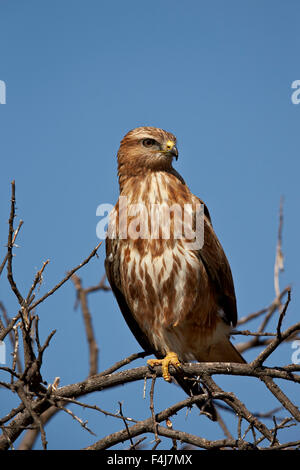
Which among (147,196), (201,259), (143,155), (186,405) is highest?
(143,155)

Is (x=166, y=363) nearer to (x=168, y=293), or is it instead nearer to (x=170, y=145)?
(x=168, y=293)

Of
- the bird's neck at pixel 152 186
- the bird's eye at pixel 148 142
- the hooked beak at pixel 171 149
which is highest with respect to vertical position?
the bird's eye at pixel 148 142

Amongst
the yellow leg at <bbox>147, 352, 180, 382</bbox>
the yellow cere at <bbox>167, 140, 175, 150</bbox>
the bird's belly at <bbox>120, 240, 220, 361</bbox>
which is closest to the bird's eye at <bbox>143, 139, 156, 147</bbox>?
the yellow cere at <bbox>167, 140, 175, 150</bbox>

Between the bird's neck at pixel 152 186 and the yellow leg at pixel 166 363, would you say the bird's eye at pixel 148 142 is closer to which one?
the bird's neck at pixel 152 186

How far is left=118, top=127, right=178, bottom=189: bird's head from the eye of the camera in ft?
18.6

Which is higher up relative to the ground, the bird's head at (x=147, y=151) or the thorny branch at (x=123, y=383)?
the bird's head at (x=147, y=151)

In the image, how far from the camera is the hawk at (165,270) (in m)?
5.19

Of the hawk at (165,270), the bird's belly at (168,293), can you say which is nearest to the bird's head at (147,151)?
the hawk at (165,270)

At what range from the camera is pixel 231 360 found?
18.5 feet

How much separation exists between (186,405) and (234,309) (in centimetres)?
160

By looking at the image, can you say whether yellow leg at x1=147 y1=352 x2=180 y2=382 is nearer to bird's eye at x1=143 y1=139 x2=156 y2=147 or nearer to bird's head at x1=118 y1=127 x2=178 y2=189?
bird's head at x1=118 y1=127 x2=178 y2=189

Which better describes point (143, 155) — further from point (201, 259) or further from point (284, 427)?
point (284, 427)
